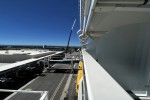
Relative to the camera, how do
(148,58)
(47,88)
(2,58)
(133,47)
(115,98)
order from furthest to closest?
(2,58), (47,88), (133,47), (148,58), (115,98)

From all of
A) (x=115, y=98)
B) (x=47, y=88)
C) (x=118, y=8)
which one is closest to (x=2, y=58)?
(x=47, y=88)

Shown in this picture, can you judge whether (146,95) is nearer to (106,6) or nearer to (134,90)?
(134,90)

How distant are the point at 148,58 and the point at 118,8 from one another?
6.62ft

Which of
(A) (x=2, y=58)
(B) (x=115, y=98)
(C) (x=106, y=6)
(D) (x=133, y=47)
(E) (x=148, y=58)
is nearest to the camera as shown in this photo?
(B) (x=115, y=98)

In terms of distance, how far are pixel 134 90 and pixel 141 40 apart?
131 cm

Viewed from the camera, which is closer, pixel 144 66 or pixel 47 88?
pixel 144 66

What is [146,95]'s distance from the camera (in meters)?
4.62

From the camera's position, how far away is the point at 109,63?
5.45 metres

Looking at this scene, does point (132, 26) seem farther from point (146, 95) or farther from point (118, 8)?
point (146, 95)

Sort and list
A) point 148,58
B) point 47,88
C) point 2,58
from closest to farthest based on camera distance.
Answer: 1. point 148,58
2. point 47,88
3. point 2,58

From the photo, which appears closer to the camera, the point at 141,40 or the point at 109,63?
the point at 141,40

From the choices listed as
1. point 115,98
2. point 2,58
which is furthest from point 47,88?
point 115,98

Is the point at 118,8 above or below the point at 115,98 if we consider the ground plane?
above

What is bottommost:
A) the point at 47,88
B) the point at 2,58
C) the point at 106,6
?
the point at 47,88
